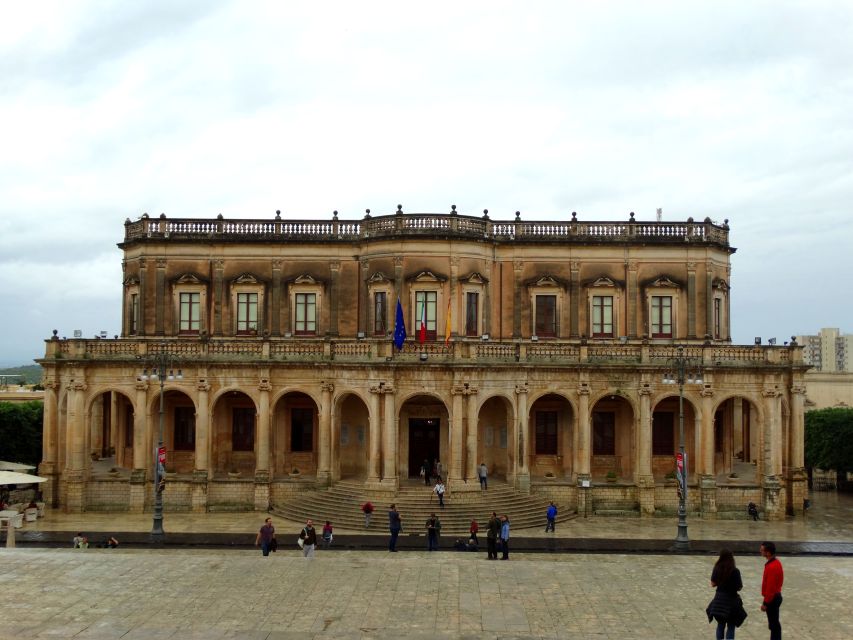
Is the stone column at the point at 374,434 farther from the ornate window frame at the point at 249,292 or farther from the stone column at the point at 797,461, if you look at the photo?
the stone column at the point at 797,461

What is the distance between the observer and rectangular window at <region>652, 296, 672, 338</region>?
151ft

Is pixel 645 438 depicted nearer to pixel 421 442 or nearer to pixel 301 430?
pixel 421 442

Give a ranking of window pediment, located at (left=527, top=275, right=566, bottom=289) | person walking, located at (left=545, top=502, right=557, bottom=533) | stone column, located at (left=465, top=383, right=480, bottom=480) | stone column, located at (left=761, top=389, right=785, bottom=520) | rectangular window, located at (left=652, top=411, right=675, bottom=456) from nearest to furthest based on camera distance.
A: person walking, located at (left=545, top=502, right=557, bottom=533) → stone column, located at (left=465, top=383, right=480, bottom=480) → stone column, located at (left=761, top=389, right=785, bottom=520) → rectangular window, located at (left=652, top=411, right=675, bottom=456) → window pediment, located at (left=527, top=275, right=566, bottom=289)

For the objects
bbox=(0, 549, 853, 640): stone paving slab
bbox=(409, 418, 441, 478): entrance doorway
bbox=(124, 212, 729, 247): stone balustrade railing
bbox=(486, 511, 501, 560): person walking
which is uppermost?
bbox=(124, 212, 729, 247): stone balustrade railing

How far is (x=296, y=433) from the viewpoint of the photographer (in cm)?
4447

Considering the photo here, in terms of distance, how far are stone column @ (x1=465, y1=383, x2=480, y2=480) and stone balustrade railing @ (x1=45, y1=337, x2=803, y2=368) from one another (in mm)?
1630

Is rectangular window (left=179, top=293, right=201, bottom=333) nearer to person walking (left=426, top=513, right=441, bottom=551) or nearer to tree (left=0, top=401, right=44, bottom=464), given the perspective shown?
tree (left=0, top=401, right=44, bottom=464)

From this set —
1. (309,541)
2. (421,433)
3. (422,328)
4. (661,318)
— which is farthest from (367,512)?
(661,318)

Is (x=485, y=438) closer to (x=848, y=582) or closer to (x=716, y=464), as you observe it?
(x=716, y=464)

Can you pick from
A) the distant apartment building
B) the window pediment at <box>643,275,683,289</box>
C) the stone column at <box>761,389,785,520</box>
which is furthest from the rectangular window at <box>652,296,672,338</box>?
the distant apartment building

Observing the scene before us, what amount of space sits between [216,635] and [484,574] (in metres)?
9.00

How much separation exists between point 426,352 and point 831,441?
2905 centimetres

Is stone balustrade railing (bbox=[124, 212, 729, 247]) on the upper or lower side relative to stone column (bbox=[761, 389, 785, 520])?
upper

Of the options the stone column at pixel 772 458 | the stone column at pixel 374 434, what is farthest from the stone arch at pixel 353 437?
the stone column at pixel 772 458
